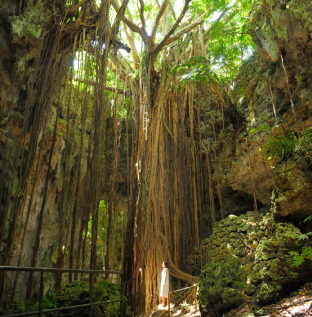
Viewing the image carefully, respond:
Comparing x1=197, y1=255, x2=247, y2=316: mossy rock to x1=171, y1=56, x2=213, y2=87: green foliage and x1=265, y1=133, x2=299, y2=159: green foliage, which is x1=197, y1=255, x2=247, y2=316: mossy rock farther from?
x1=171, y1=56, x2=213, y2=87: green foliage

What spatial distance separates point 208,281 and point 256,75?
15.1 feet

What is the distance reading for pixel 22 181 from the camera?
137 inches

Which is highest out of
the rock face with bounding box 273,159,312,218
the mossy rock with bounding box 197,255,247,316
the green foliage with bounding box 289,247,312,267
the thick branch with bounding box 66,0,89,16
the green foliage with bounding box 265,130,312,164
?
the thick branch with bounding box 66,0,89,16

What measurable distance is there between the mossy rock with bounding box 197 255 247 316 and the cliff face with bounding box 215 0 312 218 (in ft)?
2.97

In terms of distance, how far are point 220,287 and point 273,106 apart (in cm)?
310

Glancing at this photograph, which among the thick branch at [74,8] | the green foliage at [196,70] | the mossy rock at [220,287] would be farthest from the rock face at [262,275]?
the thick branch at [74,8]

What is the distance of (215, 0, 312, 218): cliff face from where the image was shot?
126 inches

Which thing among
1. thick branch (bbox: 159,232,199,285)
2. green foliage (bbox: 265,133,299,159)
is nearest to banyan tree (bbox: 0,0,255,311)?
thick branch (bbox: 159,232,199,285)

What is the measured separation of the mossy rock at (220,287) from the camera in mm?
2986

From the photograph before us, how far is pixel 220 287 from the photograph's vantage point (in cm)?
312

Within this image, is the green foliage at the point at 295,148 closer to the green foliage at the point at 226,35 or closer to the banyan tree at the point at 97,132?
the banyan tree at the point at 97,132

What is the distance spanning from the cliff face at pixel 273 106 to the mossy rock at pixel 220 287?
A: 0.91 m

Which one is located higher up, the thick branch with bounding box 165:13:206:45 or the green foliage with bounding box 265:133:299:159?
the thick branch with bounding box 165:13:206:45

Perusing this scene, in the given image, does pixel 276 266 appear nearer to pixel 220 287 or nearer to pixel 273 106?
pixel 220 287
